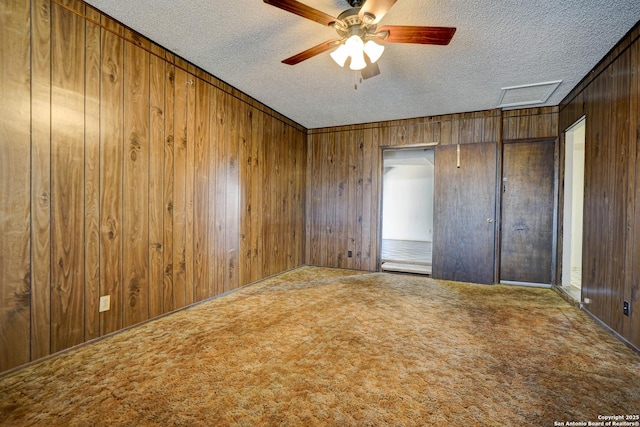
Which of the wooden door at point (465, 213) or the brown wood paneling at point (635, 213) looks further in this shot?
the wooden door at point (465, 213)

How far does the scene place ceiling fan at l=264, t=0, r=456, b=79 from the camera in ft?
5.76

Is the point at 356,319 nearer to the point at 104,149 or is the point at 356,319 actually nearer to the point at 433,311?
the point at 433,311

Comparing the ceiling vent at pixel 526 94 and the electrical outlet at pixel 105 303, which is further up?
the ceiling vent at pixel 526 94

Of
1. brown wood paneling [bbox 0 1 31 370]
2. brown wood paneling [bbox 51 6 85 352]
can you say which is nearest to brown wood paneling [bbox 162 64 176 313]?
brown wood paneling [bbox 51 6 85 352]

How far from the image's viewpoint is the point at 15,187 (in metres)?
1.82

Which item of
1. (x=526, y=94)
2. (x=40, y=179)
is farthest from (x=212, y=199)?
(x=526, y=94)

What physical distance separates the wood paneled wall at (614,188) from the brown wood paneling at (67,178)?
167 inches

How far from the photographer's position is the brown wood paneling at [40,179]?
1901mm

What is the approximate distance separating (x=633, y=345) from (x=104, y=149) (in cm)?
443

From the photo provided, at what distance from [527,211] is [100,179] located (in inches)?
208

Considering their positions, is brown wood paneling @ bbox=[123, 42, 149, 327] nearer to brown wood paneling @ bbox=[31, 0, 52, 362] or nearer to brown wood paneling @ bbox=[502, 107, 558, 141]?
brown wood paneling @ bbox=[31, 0, 52, 362]

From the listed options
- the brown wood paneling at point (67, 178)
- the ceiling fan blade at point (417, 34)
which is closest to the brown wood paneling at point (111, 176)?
the brown wood paneling at point (67, 178)

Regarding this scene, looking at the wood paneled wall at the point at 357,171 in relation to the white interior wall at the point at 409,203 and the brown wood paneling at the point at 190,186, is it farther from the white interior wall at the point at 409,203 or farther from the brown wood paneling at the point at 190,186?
the white interior wall at the point at 409,203

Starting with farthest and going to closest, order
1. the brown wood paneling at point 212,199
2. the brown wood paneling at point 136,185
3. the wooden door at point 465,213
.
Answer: the wooden door at point 465,213, the brown wood paneling at point 212,199, the brown wood paneling at point 136,185
